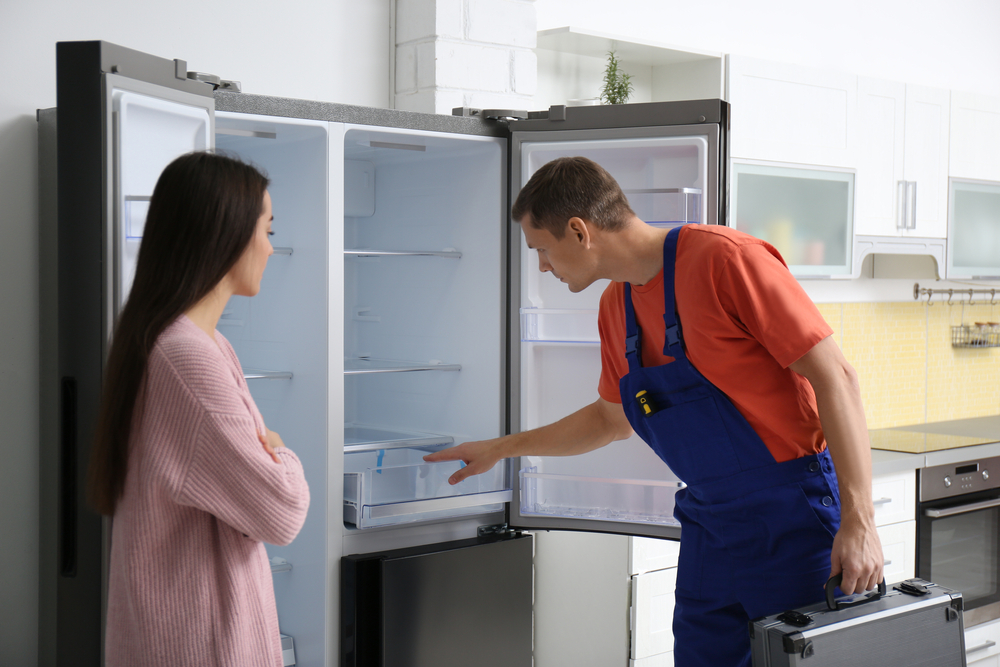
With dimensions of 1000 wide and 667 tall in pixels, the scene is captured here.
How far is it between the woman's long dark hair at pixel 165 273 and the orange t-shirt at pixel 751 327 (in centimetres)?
77

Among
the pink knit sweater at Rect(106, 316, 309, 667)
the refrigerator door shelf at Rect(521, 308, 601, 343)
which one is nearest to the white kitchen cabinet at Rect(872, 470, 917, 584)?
the refrigerator door shelf at Rect(521, 308, 601, 343)

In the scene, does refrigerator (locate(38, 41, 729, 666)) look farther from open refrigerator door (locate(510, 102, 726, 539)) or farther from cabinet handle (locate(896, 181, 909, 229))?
cabinet handle (locate(896, 181, 909, 229))

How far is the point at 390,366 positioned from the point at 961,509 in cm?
211

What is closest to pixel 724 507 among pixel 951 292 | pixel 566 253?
pixel 566 253

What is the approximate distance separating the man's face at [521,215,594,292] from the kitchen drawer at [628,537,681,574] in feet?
3.47

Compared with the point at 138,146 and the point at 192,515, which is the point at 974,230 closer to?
the point at 138,146

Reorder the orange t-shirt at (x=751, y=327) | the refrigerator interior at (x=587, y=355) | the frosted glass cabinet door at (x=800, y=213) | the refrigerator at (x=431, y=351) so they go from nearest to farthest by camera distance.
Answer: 1. the orange t-shirt at (x=751, y=327)
2. the refrigerator at (x=431, y=351)
3. the refrigerator interior at (x=587, y=355)
4. the frosted glass cabinet door at (x=800, y=213)

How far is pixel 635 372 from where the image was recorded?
168 cm

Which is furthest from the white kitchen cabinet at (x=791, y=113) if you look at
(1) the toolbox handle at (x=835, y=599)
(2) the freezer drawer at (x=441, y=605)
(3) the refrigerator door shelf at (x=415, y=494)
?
(1) the toolbox handle at (x=835, y=599)

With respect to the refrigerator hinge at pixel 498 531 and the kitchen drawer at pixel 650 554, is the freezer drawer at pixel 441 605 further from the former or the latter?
the kitchen drawer at pixel 650 554

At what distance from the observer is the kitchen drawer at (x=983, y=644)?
317 cm

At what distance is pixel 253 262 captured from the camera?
1244 mm

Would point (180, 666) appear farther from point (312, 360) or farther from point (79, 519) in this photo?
point (312, 360)

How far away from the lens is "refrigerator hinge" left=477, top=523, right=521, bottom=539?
2.18m
